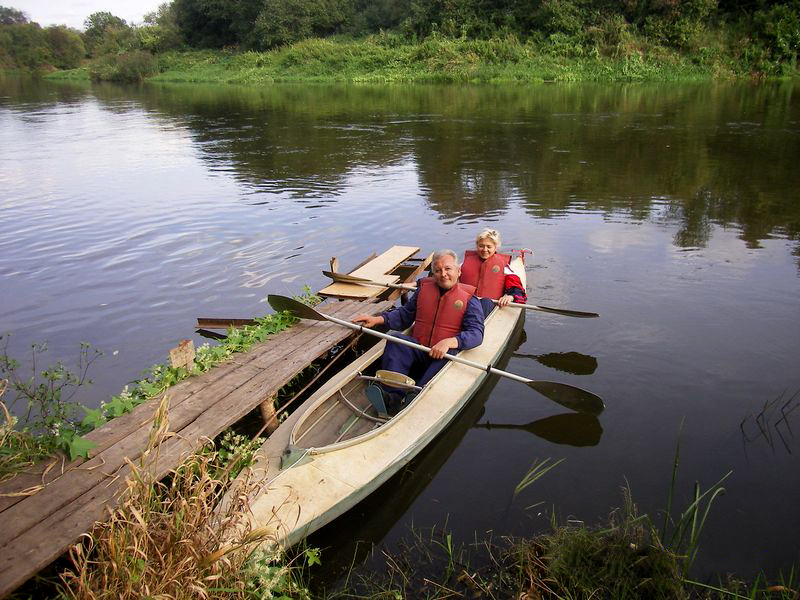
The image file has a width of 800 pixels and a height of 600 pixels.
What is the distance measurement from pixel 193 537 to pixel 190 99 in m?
36.1

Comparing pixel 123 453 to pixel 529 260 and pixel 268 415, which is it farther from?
pixel 529 260

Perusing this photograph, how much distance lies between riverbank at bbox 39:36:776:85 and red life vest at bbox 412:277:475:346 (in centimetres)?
3054

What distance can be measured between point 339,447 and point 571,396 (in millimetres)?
2256

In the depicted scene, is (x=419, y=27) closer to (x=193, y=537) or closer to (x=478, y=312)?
(x=478, y=312)

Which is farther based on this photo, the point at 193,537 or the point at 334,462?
the point at 334,462

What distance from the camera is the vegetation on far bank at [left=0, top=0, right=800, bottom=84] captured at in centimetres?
3262

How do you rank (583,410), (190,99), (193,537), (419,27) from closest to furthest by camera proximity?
(193,537), (583,410), (190,99), (419,27)

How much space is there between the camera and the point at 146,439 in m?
4.35

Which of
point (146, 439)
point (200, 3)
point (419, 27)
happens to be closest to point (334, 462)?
point (146, 439)

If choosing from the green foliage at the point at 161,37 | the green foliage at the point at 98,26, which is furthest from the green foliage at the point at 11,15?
the green foliage at the point at 161,37

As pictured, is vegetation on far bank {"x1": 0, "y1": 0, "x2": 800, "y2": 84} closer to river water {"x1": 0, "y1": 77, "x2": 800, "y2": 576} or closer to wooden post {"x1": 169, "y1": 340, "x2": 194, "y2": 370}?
river water {"x1": 0, "y1": 77, "x2": 800, "y2": 576}

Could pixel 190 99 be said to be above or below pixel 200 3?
below

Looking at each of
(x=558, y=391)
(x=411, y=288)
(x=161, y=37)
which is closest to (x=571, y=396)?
(x=558, y=391)

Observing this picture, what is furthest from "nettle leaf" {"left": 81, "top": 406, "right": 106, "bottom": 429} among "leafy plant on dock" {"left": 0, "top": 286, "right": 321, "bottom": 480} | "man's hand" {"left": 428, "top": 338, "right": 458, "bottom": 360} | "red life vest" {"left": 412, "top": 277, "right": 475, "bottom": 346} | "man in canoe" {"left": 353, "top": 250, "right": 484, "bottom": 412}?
"red life vest" {"left": 412, "top": 277, "right": 475, "bottom": 346}
